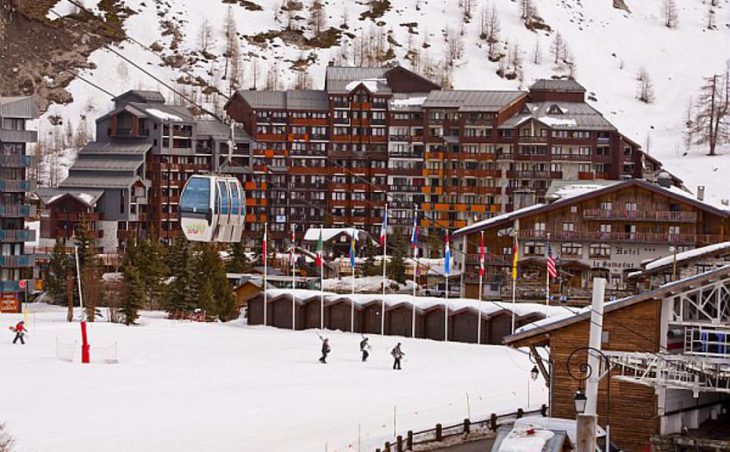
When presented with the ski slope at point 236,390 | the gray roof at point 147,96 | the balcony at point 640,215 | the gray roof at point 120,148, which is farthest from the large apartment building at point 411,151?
the ski slope at point 236,390

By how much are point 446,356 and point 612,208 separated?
2504 centimetres

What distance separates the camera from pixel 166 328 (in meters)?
57.1

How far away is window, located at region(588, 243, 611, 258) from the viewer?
73625mm

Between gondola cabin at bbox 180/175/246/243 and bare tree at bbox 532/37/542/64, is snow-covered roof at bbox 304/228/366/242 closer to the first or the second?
gondola cabin at bbox 180/175/246/243

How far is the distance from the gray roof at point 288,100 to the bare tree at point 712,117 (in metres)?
45.0

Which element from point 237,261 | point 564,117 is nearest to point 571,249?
point 237,261

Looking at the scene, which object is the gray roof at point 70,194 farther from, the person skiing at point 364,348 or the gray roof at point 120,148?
the person skiing at point 364,348

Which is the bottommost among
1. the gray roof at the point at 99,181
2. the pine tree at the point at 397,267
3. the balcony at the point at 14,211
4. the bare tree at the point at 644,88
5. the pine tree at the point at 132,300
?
the pine tree at the point at 132,300

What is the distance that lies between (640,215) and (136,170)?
146ft

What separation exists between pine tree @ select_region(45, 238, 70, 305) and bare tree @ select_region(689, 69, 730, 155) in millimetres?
78661

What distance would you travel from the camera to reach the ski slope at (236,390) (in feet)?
105

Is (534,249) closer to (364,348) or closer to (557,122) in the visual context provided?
(364,348)

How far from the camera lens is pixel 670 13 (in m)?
189

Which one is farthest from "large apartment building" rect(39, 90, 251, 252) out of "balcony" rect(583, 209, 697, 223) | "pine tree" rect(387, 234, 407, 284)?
"balcony" rect(583, 209, 697, 223)
